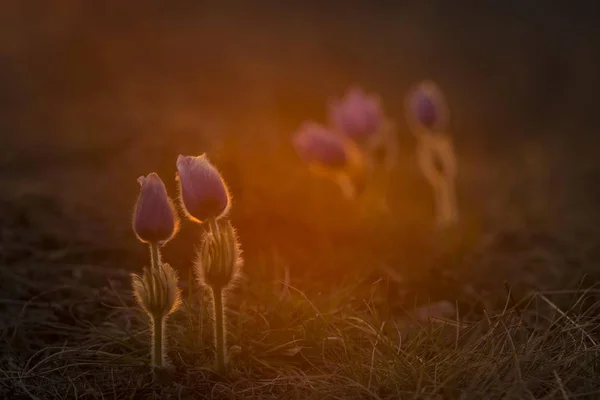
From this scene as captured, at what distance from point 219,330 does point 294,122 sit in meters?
4.53

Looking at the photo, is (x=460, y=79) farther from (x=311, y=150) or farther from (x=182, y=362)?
(x=182, y=362)

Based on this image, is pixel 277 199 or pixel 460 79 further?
pixel 460 79

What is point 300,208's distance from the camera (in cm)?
371

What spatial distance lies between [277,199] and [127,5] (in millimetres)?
4785

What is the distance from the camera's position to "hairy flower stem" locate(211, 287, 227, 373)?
1.85 meters

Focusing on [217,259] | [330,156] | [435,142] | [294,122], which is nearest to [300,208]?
[330,156]

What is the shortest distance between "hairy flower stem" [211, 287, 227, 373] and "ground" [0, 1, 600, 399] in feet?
0.14

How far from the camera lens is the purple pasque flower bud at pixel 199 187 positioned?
5.93ft

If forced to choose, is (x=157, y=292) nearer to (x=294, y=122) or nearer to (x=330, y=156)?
(x=330, y=156)

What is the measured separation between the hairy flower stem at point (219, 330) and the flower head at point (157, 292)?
0.33 ft

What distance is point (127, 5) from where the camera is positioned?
25.4ft

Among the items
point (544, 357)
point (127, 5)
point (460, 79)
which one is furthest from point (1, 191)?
point (460, 79)

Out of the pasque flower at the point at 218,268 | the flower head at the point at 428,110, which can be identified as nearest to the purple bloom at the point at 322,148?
the flower head at the point at 428,110

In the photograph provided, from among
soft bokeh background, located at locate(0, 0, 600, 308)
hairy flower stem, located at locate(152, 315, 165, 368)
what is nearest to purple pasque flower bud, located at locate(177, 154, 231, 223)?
hairy flower stem, located at locate(152, 315, 165, 368)
